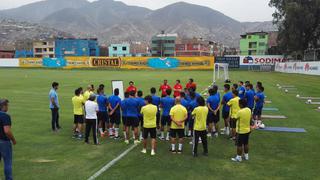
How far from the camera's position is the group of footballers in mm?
10531

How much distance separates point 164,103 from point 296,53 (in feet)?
198

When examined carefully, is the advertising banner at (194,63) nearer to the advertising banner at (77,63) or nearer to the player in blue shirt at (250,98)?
the advertising banner at (77,63)

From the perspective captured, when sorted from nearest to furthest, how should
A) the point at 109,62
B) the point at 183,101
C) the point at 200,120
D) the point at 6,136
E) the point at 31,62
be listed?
the point at 6,136 → the point at 200,120 → the point at 183,101 → the point at 109,62 → the point at 31,62

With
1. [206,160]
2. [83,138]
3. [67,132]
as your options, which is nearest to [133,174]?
[206,160]

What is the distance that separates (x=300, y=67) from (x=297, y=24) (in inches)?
617

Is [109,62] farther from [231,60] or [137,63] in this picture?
[231,60]

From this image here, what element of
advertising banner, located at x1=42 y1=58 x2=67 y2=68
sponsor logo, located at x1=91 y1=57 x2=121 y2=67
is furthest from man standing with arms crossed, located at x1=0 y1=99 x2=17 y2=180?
advertising banner, located at x1=42 y1=58 x2=67 y2=68

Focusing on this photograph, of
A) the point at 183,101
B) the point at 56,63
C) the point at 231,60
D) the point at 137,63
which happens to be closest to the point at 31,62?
the point at 56,63

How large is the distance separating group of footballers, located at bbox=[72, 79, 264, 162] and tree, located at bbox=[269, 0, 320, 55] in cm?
5375

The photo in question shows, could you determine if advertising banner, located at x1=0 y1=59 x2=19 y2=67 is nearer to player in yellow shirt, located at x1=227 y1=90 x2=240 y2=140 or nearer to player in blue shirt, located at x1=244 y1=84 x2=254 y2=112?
player in blue shirt, located at x1=244 y1=84 x2=254 y2=112

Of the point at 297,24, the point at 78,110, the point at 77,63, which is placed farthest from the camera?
the point at 77,63

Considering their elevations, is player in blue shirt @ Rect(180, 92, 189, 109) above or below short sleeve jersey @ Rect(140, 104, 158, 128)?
above

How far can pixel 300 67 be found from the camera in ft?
167

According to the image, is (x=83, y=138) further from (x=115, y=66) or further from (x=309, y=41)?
(x=309, y=41)
